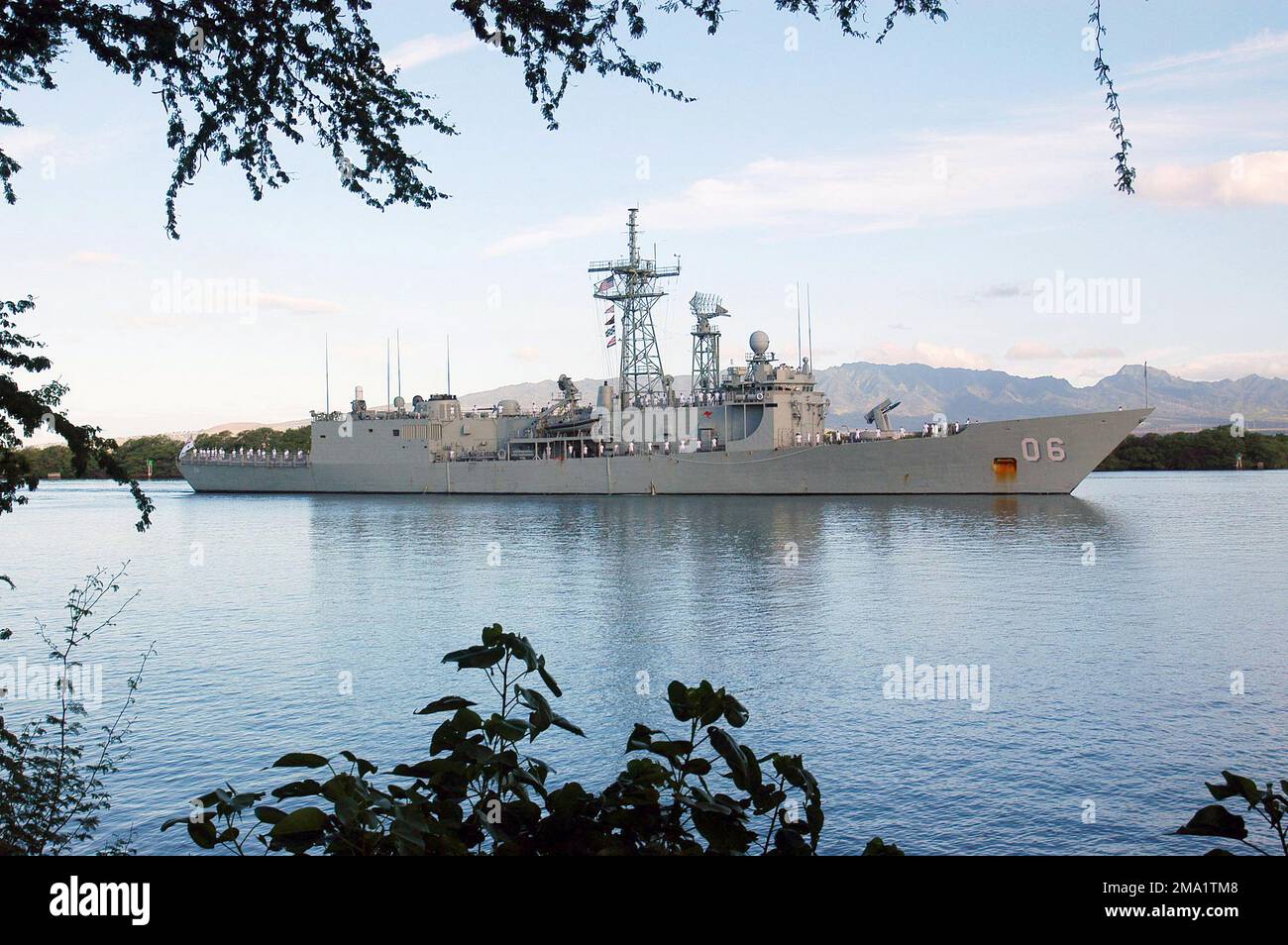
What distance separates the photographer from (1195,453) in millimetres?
140125

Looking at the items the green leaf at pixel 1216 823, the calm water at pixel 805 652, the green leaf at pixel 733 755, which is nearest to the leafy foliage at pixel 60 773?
the calm water at pixel 805 652

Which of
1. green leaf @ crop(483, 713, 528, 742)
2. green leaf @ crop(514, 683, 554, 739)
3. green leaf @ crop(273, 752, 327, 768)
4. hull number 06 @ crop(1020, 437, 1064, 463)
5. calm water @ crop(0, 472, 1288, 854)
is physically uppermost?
hull number 06 @ crop(1020, 437, 1064, 463)

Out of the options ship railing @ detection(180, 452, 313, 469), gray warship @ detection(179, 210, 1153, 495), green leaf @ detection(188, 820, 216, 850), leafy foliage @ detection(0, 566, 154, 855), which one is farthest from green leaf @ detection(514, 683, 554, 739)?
ship railing @ detection(180, 452, 313, 469)

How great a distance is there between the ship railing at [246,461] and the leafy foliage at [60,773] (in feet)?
247

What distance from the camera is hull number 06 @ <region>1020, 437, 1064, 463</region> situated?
56062 millimetres

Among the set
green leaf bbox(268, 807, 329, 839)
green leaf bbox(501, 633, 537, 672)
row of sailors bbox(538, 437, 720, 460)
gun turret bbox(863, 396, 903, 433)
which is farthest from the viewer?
row of sailors bbox(538, 437, 720, 460)

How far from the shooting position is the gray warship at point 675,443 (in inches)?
2250

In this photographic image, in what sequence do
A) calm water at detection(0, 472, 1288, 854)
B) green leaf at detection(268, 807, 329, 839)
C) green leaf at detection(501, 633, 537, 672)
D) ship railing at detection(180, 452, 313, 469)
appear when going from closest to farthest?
green leaf at detection(268, 807, 329, 839), green leaf at detection(501, 633, 537, 672), calm water at detection(0, 472, 1288, 854), ship railing at detection(180, 452, 313, 469)

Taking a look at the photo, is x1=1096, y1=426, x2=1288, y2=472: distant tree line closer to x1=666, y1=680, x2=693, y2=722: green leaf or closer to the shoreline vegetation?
the shoreline vegetation

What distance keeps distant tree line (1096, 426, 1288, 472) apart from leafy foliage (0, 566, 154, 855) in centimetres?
14823

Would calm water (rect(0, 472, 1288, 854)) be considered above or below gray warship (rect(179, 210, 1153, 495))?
below

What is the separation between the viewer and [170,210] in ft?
18.0

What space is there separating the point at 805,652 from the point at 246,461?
290 ft
